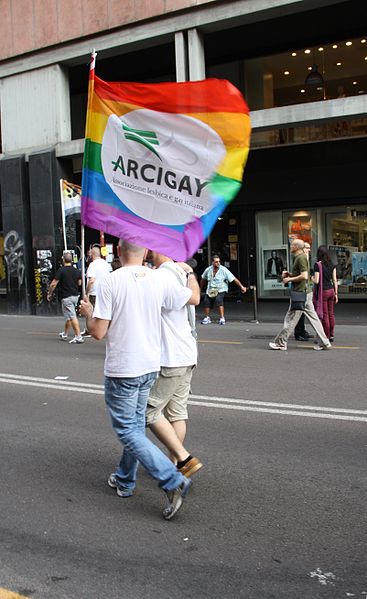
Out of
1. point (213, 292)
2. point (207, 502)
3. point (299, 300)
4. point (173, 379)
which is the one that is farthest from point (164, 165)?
point (213, 292)

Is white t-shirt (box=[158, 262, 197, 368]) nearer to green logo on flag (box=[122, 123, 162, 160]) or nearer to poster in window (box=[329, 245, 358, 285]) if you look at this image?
green logo on flag (box=[122, 123, 162, 160])

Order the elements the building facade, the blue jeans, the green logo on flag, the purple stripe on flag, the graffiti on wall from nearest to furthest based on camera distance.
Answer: the blue jeans
the purple stripe on flag
the green logo on flag
the building facade
the graffiti on wall

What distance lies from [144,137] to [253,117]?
42.8 feet

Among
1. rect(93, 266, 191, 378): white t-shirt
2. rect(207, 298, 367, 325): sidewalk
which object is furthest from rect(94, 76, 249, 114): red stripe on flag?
rect(207, 298, 367, 325): sidewalk

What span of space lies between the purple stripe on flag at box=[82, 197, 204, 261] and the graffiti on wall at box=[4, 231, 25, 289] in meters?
16.5

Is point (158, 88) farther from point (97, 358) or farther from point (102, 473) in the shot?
point (97, 358)

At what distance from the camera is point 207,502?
4078mm

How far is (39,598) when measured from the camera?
9.52 feet

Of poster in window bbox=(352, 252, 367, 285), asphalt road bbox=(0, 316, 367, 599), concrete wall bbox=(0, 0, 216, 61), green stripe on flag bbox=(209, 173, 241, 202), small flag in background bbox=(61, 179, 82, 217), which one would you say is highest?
concrete wall bbox=(0, 0, 216, 61)

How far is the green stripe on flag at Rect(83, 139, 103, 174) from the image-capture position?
4.39 metres

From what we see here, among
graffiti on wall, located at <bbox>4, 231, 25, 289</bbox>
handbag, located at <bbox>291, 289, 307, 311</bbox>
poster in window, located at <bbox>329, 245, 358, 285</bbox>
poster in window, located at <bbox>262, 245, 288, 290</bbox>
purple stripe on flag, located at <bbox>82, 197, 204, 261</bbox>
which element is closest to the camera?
purple stripe on flag, located at <bbox>82, 197, 204, 261</bbox>

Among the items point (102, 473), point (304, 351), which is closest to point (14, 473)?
point (102, 473)

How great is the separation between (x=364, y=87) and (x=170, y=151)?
16.2 m

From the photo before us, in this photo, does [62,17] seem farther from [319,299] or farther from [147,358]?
[147,358]
